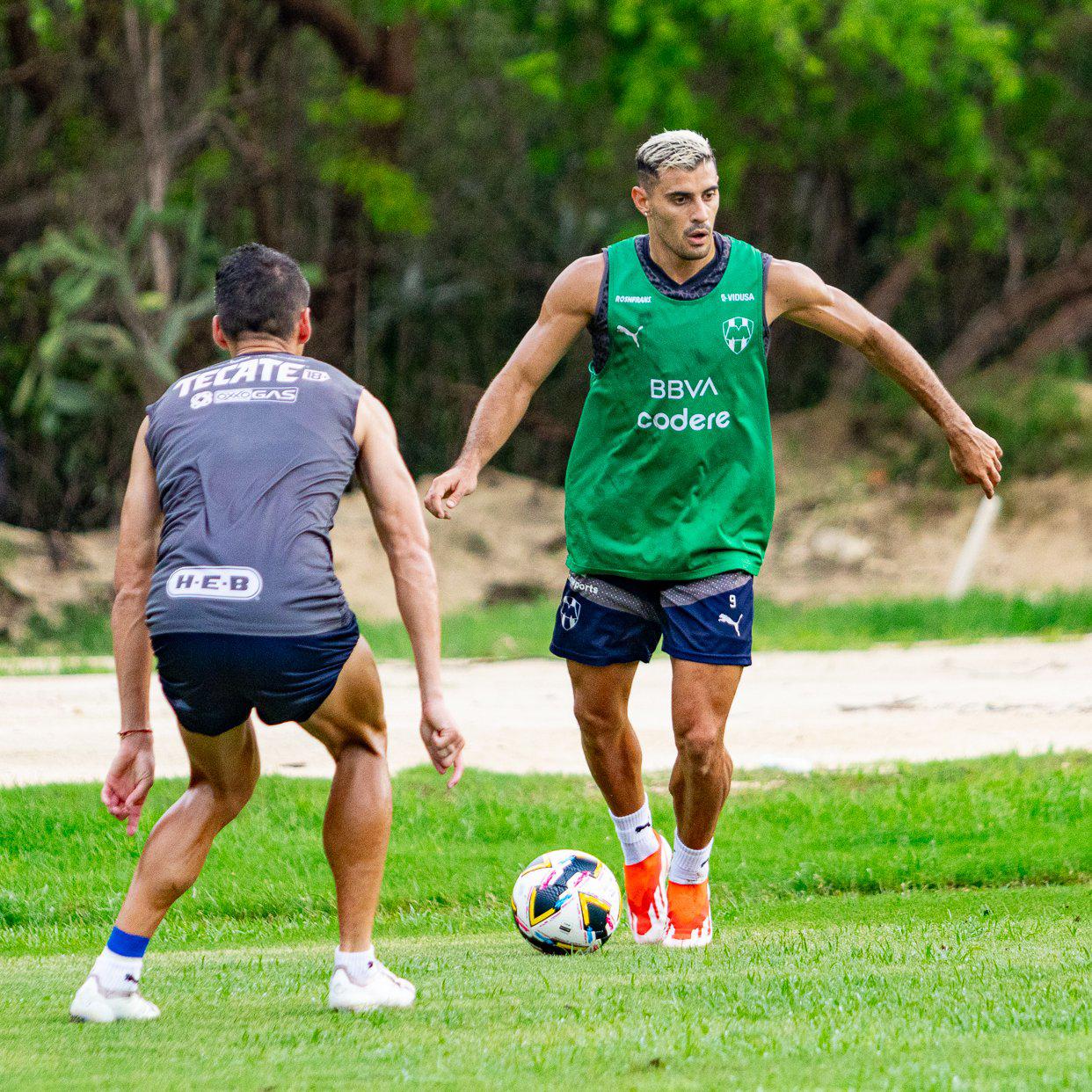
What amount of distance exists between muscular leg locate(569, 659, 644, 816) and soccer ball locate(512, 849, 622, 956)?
303 millimetres

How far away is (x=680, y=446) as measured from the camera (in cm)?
557

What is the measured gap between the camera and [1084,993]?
14.2 ft

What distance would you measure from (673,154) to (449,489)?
1254 millimetres

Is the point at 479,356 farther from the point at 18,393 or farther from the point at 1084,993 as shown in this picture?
the point at 1084,993

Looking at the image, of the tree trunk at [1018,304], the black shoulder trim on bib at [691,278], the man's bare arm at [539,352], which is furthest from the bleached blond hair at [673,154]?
the tree trunk at [1018,304]

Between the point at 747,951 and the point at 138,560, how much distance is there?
2186 millimetres

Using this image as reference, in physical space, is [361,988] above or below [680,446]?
below

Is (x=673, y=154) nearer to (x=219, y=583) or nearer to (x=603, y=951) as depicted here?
(x=219, y=583)

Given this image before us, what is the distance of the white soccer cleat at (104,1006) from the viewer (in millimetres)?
4293

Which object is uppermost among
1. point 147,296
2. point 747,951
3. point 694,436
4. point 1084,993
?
point 694,436

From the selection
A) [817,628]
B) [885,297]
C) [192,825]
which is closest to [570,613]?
[192,825]

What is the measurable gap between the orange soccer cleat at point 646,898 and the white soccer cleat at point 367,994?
1.59 meters

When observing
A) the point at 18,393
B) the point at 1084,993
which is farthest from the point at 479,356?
the point at 1084,993

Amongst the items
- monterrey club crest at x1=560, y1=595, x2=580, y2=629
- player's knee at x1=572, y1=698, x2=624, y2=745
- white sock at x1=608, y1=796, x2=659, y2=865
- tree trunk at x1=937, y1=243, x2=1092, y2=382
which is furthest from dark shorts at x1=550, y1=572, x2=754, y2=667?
tree trunk at x1=937, y1=243, x2=1092, y2=382
